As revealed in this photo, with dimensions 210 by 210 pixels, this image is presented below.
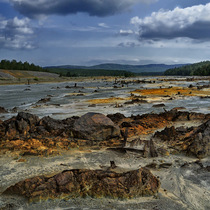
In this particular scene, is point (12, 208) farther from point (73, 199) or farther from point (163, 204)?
point (163, 204)

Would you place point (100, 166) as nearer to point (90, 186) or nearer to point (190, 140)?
point (90, 186)

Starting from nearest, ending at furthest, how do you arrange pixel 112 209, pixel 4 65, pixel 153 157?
pixel 112 209
pixel 153 157
pixel 4 65

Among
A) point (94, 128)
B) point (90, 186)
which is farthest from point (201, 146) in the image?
point (90, 186)

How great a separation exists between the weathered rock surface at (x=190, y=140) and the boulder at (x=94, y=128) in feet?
6.36

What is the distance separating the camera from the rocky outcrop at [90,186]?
16.9ft

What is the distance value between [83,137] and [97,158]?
1.85m

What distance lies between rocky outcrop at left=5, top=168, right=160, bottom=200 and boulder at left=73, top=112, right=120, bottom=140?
3.63 m

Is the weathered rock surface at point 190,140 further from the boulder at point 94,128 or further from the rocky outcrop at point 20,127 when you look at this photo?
the rocky outcrop at point 20,127

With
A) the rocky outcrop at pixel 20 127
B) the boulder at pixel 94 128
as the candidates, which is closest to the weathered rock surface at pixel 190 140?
the boulder at pixel 94 128

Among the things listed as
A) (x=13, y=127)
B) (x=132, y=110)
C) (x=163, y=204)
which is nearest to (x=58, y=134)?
(x=13, y=127)

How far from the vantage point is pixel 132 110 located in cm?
1764

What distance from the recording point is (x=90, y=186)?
17.4 feet

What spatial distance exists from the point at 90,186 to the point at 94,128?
408 centimetres

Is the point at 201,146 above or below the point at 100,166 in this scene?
above
